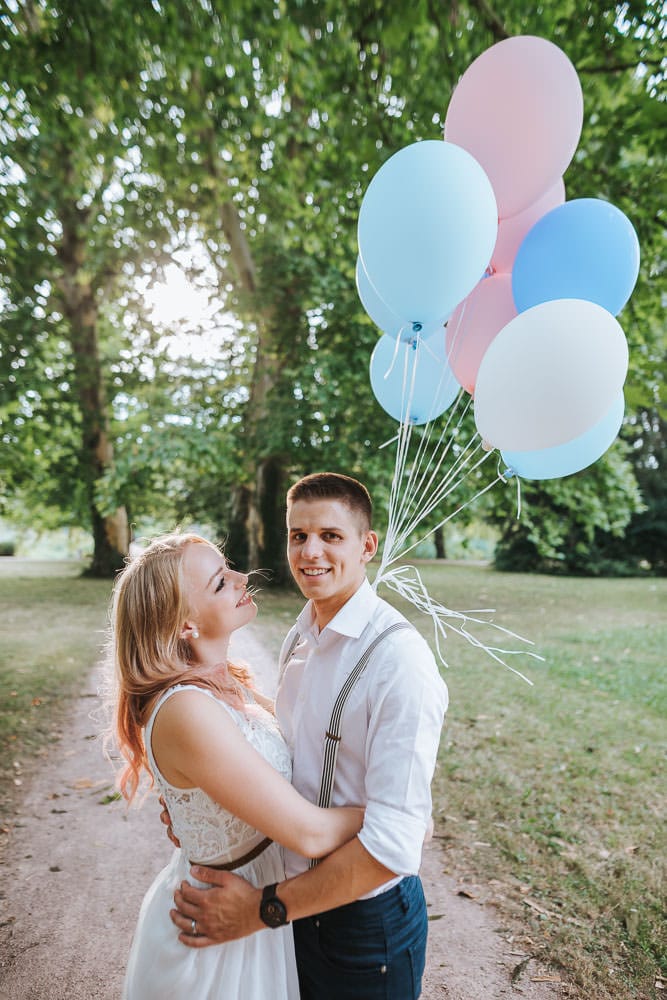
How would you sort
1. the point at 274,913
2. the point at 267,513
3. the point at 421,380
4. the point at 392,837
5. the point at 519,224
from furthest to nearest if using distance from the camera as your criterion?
the point at 267,513 → the point at 421,380 → the point at 519,224 → the point at 274,913 → the point at 392,837

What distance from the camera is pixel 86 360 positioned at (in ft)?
50.5

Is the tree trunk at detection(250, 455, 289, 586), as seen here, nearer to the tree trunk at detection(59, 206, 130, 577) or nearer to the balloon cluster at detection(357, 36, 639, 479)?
the tree trunk at detection(59, 206, 130, 577)

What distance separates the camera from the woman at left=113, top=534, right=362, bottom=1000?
1.54 meters

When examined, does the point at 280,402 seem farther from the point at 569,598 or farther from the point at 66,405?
the point at 569,598

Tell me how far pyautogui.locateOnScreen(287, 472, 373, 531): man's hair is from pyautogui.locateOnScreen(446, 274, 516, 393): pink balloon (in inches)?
31.6

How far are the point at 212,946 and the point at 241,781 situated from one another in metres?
0.51

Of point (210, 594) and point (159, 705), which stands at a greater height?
point (210, 594)

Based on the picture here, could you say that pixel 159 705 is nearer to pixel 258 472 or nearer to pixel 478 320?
pixel 478 320

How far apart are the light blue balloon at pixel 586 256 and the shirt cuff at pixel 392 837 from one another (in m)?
1.72

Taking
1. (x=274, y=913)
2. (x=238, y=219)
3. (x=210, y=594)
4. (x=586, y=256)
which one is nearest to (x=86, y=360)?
(x=238, y=219)

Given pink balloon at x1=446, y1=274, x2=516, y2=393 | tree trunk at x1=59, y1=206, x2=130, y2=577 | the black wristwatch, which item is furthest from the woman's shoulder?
tree trunk at x1=59, y1=206, x2=130, y2=577

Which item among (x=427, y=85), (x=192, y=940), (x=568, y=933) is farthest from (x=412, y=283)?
(x=427, y=85)

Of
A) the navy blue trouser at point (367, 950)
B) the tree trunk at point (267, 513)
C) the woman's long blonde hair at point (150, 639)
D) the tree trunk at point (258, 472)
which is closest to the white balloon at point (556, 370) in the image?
the woman's long blonde hair at point (150, 639)

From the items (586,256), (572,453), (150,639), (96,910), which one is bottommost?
(96,910)
